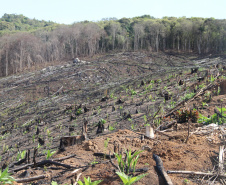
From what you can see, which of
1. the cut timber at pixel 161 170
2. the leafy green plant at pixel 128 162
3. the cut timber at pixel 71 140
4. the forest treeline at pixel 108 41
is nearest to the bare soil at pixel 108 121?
the cut timber at pixel 161 170

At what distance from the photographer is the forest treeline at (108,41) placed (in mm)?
34906

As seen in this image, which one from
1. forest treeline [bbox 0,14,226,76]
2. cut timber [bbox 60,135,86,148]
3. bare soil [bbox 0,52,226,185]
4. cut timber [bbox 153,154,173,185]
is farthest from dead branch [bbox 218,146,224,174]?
forest treeline [bbox 0,14,226,76]

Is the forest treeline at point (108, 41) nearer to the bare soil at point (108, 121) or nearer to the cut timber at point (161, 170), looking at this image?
the bare soil at point (108, 121)

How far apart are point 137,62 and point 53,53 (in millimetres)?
19300

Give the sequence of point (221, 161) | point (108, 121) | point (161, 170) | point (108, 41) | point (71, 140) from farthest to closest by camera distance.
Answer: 1. point (108, 41)
2. point (108, 121)
3. point (71, 140)
4. point (221, 161)
5. point (161, 170)

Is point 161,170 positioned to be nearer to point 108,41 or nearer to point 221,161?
point 221,161

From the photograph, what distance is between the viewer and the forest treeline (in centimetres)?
3491

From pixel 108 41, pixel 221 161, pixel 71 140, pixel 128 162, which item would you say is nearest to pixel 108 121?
pixel 71 140

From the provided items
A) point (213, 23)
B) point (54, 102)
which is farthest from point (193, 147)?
point (213, 23)

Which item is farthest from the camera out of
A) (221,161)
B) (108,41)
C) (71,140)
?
(108,41)

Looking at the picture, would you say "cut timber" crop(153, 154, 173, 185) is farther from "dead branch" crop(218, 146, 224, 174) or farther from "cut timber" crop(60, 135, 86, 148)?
"cut timber" crop(60, 135, 86, 148)

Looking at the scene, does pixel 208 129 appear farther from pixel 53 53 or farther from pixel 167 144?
pixel 53 53

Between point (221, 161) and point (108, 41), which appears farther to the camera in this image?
point (108, 41)

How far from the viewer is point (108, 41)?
42562 millimetres
